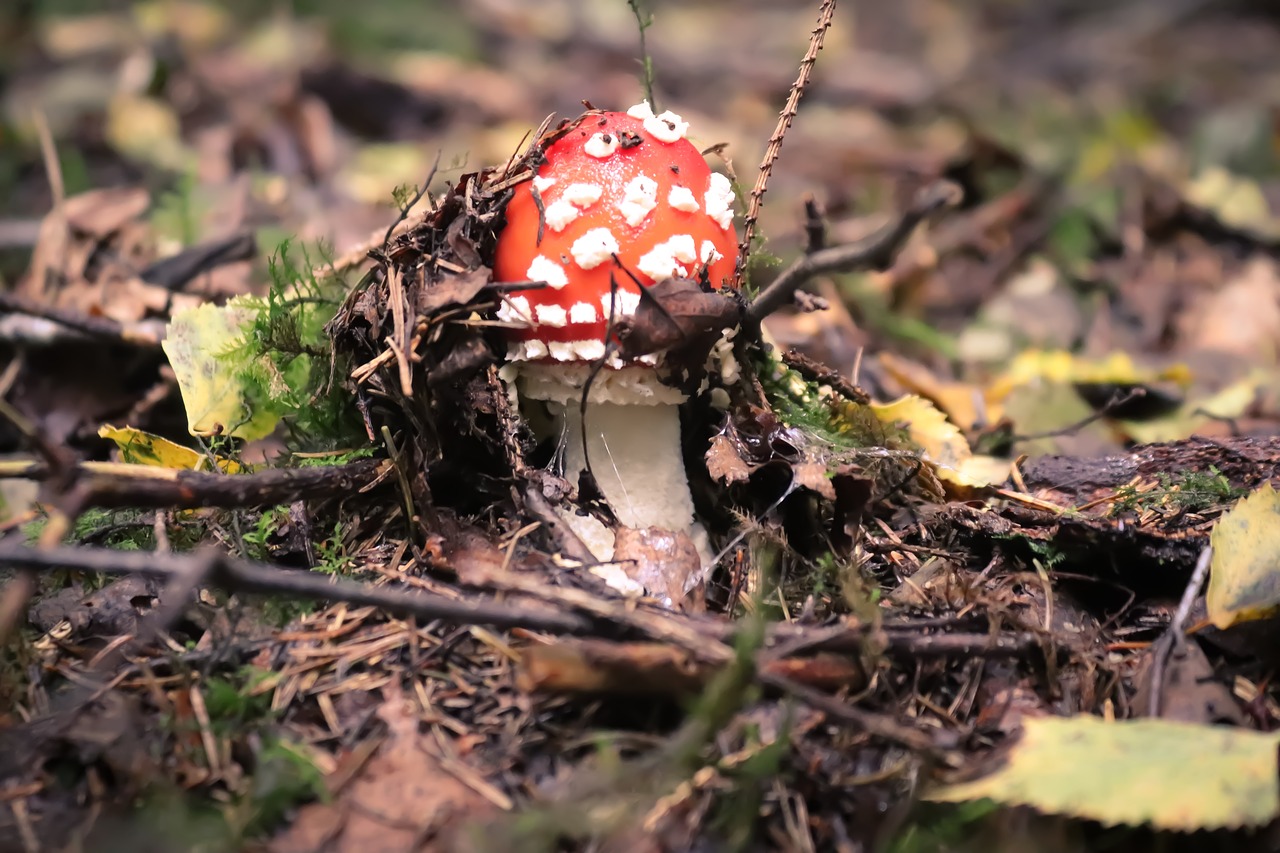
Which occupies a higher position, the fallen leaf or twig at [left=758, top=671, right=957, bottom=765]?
twig at [left=758, top=671, right=957, bottom=765]

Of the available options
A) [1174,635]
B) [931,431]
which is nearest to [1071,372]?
[931,431]

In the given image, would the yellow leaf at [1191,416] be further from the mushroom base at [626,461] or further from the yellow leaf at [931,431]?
the mushroom base at [626,461]

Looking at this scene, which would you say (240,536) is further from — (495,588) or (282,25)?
(282,25)

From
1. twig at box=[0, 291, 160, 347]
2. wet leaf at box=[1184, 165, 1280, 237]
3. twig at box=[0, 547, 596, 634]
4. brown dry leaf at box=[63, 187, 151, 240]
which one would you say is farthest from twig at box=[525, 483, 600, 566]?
wet leaf at box=[1184, 165, 1280, 237]

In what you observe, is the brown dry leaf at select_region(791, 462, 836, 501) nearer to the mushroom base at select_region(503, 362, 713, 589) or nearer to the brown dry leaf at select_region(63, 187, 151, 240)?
the mushroom base at select_region(503, 362, 713, 589)

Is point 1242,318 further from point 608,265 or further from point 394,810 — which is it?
point 394,810

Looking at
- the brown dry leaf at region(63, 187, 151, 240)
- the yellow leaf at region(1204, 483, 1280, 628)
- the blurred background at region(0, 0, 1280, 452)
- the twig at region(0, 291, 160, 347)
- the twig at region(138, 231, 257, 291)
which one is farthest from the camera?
the blurred background at region(0, 0, 1280, 452)
